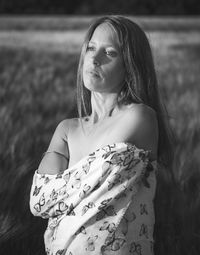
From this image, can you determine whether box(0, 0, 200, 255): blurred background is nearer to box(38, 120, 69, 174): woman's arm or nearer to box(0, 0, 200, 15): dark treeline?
box(0, 0, 200, 15): dark treeline

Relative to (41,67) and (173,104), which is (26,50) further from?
(173,104)

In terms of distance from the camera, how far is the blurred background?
4.42 feet

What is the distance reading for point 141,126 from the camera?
96 centimetres

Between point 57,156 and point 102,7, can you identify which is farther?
point 102,7

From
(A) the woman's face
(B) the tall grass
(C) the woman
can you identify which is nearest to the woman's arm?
(C) the woman

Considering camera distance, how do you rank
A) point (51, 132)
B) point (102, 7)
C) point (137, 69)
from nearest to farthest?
point (137, 69), point (51, 132), point (102, 7)

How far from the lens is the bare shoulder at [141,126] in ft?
3.12

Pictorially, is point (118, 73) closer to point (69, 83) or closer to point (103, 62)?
point (103, 62)

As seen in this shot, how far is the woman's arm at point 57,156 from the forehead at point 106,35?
195 mm

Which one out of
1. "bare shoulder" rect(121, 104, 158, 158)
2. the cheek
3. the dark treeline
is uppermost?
the dark treeline

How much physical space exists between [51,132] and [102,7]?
0.44 metres

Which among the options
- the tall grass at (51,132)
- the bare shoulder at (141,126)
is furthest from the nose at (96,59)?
the tall grass at (51,132)

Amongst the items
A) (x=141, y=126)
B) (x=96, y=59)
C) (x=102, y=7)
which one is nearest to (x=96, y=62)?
(x=96, y=59)

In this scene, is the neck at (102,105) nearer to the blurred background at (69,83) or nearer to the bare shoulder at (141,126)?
the bare shoulder at (141,126)
